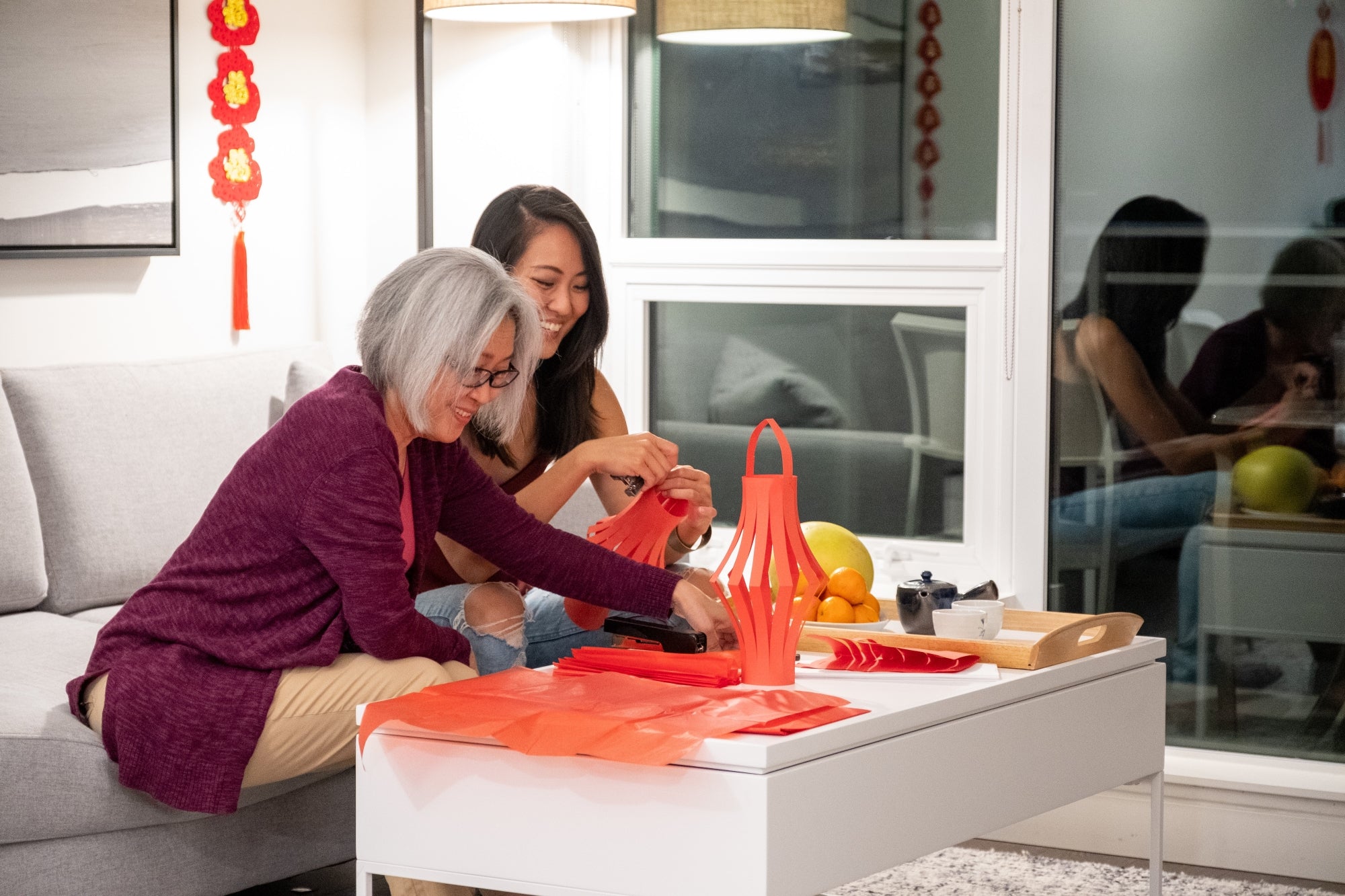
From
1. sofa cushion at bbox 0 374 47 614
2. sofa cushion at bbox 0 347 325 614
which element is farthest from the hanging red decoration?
sofa cushion at bbox 0 374 47 614

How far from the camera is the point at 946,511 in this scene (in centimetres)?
331

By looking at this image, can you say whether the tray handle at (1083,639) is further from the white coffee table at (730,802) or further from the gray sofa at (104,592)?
the gray sofa at (104,592)

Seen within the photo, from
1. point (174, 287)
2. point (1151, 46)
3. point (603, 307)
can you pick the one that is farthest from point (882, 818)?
point (174, 287)

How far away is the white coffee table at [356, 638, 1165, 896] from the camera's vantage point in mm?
1617

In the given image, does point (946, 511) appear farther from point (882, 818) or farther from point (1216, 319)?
point (882, 818)

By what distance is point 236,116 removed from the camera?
3412 mm

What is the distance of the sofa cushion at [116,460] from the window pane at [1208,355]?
5.28 ft

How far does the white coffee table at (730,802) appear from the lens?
63.7 inches

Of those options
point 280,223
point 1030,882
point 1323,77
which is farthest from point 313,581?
point 1323,77

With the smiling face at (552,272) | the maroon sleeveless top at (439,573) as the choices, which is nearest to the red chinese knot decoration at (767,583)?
the maroon sleeveless top at (439,573)

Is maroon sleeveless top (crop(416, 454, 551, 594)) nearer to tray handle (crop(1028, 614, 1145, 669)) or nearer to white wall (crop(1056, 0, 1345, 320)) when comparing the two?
tray handle (crop(1028, 614, 1145, 669))

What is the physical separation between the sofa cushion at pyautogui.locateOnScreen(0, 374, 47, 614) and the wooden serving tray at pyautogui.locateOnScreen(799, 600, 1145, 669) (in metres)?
1.30

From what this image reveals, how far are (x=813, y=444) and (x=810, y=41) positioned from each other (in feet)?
2.72

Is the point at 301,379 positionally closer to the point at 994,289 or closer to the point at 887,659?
the point at 994,289
